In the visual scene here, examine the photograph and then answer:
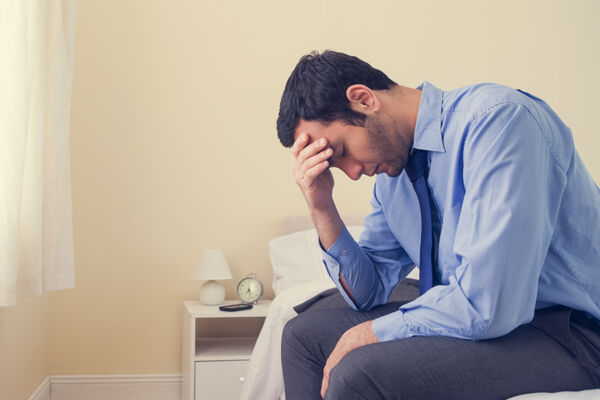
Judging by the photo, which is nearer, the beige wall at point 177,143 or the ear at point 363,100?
the ear at point 363,100

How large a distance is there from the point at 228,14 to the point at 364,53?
73 cm

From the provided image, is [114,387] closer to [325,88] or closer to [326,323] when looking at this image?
[326,323]

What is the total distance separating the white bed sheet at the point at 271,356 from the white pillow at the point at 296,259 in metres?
0.48

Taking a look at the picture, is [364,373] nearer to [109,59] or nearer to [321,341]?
[321,341]

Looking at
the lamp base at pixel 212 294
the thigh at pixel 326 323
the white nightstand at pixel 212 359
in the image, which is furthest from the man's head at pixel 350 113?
the lamp base at pixel 212 294

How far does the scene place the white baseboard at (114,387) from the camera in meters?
2.72

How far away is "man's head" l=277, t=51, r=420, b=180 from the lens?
1216 millimetres

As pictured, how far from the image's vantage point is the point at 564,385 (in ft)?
3.23

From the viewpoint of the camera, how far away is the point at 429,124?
121 centimetres

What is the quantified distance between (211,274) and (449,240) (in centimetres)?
161

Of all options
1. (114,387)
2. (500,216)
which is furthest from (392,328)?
(114,387)

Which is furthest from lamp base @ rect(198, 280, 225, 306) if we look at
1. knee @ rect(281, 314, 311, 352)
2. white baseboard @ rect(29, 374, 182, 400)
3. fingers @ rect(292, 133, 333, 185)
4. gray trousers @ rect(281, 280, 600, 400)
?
gray trousers @ rect(281, 280, 600, 400)

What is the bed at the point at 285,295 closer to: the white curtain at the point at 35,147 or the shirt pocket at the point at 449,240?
the shirt pocket at the point at 449,240

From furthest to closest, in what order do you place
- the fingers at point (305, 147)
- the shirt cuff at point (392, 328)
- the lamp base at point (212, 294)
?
the lamp base at point (212, 294) → the fingers at point (305, 147) → the shirt cuff at point (392, 328)
